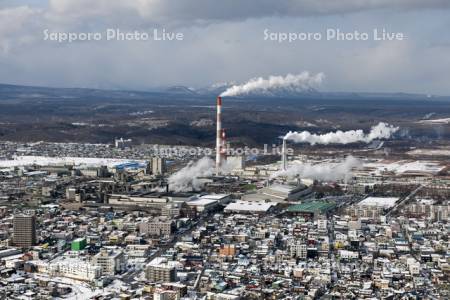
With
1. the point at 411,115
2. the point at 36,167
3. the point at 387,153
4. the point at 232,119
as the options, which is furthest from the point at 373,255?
the point at 411,115

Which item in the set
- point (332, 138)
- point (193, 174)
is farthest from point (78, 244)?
point (332, 138)

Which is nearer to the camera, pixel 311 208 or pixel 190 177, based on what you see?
pixel 311 208

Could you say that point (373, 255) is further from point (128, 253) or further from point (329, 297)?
point (128, 253)

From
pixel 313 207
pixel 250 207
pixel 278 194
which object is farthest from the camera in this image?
pixel 278 194

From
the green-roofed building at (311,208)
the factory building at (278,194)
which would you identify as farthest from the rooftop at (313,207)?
the factory building at (278,194)

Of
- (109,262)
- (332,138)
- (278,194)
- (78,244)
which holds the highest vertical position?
(332,138)

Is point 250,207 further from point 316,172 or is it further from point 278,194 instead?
point 316,172
